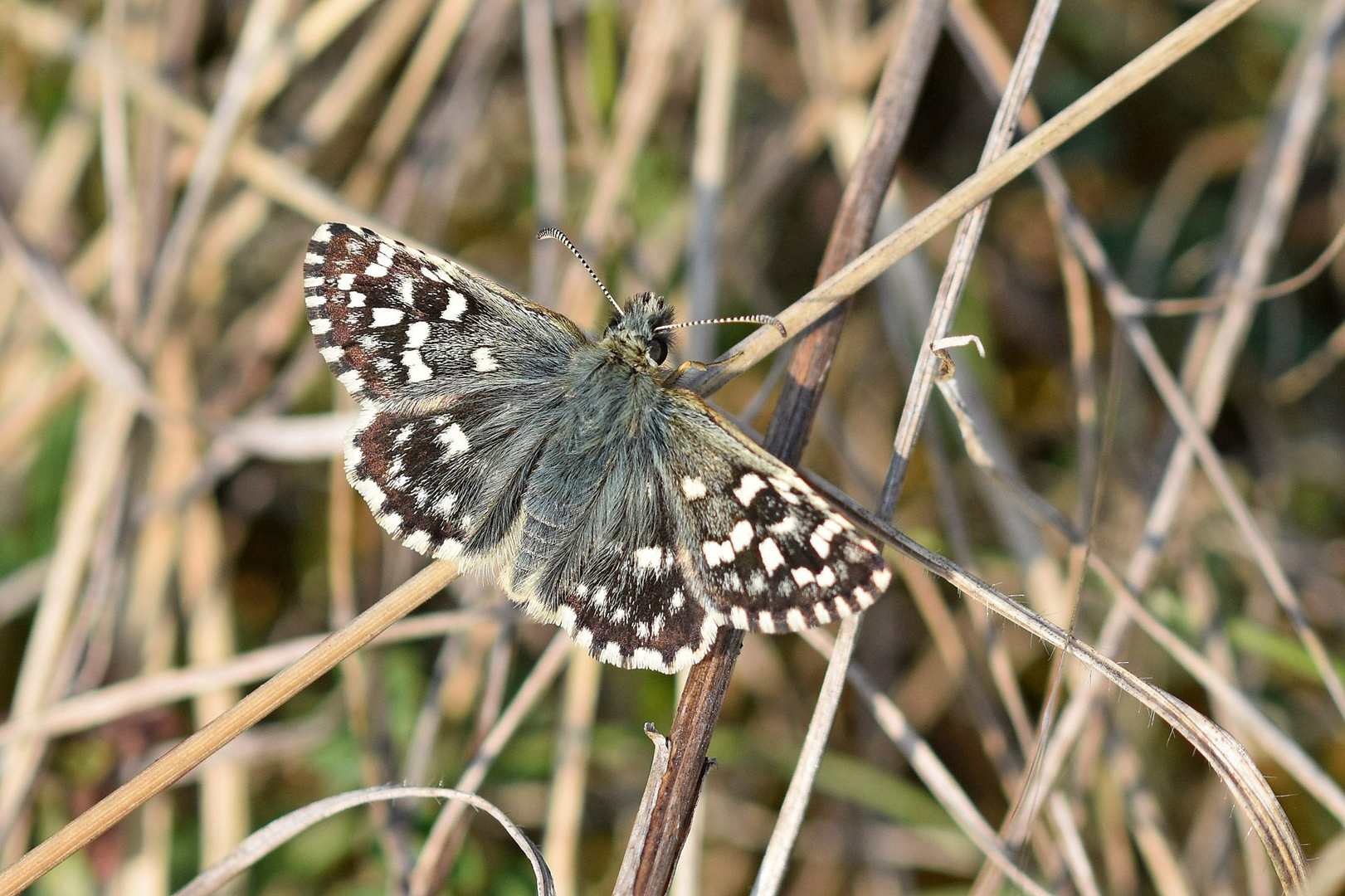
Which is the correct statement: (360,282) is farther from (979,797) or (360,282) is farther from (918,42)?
(979,797)

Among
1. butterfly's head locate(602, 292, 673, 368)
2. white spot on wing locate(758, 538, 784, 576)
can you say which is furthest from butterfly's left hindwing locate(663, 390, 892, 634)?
butterfly's head locate(602, 292, 673, 368)

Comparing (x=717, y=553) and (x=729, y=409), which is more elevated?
(x=729, y=409)

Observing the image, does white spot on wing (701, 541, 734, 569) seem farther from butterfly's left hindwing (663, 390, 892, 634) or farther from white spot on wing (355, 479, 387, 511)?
white spot on wing (355, 479, 387, 511)

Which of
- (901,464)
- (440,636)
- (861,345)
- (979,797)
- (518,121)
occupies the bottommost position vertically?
(979,797)

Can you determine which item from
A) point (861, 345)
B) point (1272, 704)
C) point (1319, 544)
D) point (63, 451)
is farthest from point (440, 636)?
point (1319, 544)

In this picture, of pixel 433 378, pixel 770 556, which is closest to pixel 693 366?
pixel 770 556

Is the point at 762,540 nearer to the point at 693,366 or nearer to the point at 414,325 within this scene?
the point at 693,366

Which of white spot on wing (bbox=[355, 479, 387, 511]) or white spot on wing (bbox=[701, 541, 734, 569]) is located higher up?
white spot on wing (bbox=[355, 479, 387, 511])
